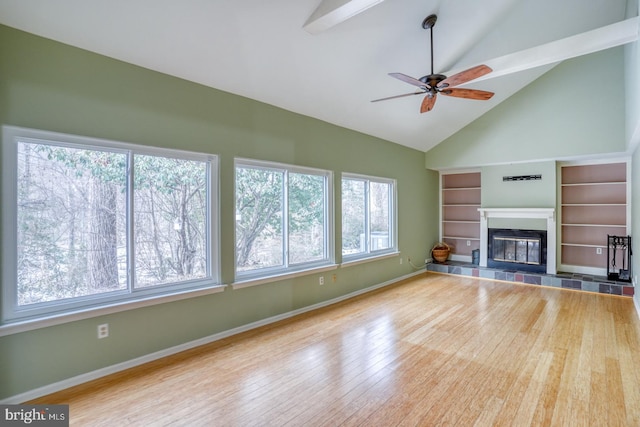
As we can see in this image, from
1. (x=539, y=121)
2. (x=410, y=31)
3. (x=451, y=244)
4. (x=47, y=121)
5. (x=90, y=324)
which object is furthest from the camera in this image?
(x=451, y=244)

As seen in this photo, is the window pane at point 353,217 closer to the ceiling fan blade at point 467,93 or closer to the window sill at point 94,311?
the ceiling fan blade at point 467,93

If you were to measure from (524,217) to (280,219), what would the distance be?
5084mm

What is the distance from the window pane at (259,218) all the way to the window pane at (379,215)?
216 centimetres

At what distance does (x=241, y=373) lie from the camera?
2787 millimetres

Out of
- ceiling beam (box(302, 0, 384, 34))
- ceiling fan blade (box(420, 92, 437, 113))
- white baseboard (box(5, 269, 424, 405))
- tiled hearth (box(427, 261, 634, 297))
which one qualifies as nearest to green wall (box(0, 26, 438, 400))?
white baseboard (box(5, 269, 424, 405))

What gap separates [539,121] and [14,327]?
7.67 m

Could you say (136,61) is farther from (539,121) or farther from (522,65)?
(539,121)

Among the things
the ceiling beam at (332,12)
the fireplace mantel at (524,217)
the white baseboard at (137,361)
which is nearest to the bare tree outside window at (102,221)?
the white baseboard at (137,361)

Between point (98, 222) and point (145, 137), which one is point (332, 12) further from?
point (98, 222)

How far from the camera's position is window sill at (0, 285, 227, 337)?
2346 millimetres

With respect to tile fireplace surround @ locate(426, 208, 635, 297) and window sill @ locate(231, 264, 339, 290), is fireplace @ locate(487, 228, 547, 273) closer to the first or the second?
tile fireplace surround @ locate(426, 208, 635, 297)

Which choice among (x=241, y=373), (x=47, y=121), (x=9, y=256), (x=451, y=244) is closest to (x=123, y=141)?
(x=47, y=121)

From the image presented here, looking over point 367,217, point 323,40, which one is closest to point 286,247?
point 367,217

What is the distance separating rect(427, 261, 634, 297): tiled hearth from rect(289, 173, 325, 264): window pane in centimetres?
363
